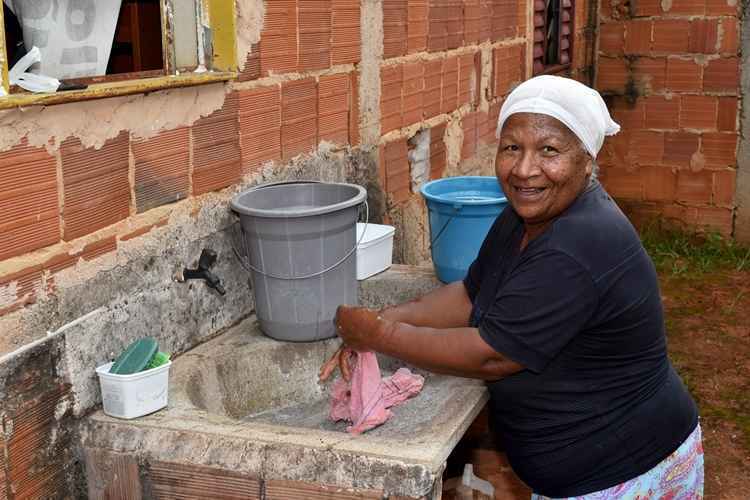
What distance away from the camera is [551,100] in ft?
7.58

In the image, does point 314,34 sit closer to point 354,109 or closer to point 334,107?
point 334,107

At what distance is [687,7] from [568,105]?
568 centimetres

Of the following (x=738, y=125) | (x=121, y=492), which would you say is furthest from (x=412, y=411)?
(x=738, y=125)

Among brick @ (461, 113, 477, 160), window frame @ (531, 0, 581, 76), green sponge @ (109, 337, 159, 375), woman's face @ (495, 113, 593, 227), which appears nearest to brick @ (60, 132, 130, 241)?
green sponge @ (109, 337, 159, 375)

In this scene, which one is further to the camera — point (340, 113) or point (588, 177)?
point (340, 113)

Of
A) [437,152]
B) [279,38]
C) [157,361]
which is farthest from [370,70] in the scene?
[157,361]

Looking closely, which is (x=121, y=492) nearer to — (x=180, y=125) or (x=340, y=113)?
(x=180, y=125)

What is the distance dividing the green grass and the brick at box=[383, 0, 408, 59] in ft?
12.1

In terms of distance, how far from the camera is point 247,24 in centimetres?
310

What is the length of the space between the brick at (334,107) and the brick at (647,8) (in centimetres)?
448

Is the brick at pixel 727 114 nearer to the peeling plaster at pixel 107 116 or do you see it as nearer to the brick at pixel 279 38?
the brick at pixel 279 38

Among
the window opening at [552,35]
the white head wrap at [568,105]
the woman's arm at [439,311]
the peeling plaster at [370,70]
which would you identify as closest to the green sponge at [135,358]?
the woman's arm at [439,311]

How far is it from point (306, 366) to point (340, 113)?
121 centimetres

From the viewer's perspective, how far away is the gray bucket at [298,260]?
2.95m
